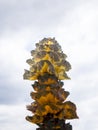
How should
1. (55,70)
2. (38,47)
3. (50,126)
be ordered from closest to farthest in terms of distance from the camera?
(50,126), (55,70), (38,47)

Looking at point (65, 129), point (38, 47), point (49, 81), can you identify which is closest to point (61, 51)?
point (38, 47)

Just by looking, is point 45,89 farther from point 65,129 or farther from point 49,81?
point 65,129

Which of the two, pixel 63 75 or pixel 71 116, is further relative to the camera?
pixel 63 75

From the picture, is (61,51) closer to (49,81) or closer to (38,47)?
(38,47)

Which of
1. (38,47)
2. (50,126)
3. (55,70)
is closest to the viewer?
(50,126)

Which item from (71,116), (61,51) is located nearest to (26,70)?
(61,51)

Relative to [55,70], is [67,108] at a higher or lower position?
lower

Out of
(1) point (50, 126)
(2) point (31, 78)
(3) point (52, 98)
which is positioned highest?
(2) point (31, 78)
